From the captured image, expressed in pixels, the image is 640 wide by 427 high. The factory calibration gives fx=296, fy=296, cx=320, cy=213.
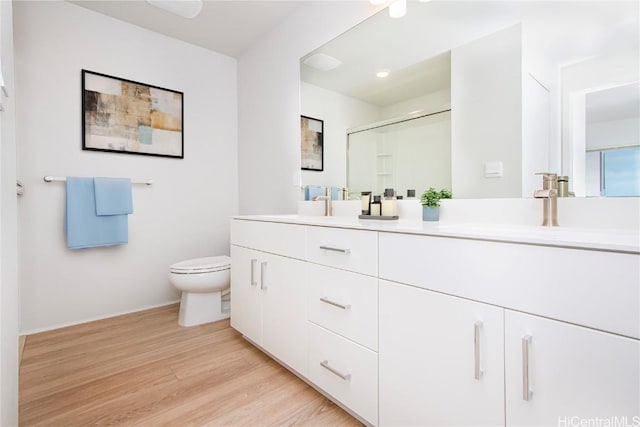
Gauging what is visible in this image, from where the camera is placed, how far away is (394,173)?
1594 millimetres

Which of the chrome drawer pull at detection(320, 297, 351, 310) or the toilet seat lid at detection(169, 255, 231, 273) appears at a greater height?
the chrome drawer pull at detection(320, 297, 351, 310)

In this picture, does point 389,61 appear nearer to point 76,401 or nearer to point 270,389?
point 270,389

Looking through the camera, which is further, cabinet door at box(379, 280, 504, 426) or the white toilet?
the white toilet

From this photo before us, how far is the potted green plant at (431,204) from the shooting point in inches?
52.2

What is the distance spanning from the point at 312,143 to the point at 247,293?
43.7 inches

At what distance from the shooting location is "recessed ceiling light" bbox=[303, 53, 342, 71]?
1963mm

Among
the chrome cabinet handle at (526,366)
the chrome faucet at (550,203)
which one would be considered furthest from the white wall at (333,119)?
the chrome cabinet handle at (526,366)

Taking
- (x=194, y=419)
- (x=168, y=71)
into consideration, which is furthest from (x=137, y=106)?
(x=194, y=419)

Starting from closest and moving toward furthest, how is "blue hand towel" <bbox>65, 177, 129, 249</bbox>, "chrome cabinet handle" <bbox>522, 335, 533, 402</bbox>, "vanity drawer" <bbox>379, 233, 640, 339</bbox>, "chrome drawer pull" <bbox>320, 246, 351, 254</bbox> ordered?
"vanity drawer" <bbox>379, 233, 640, 339</bbox> < "chrome cabinet handle" <bbox>522, 335, 533, 402</bbox> < "chrome drawer pull" <bbox>320, 246, 351, 254</bbox> < "blue hand towel" <bbox>65, 177, 129, 249</bbox>

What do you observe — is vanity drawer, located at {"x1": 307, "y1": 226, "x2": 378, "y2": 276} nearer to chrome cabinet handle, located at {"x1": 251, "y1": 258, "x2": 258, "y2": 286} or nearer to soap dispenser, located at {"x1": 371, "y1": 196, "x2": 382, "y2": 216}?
soap dispenser, located at {"x1": 371, "y1": 196, "x2": 382, "y2": 216}

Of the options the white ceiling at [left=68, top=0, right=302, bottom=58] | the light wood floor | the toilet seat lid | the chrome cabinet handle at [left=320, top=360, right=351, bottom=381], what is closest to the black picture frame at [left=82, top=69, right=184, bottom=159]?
the white ceiling at [left=68, top=0, right=302, bottom=58]

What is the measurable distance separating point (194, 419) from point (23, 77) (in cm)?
237

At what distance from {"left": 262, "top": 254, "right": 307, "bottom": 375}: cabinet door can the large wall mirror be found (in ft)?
2.26

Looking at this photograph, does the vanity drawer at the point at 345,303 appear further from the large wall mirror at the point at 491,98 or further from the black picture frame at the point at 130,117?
the black picture frame at the point at 130,117
